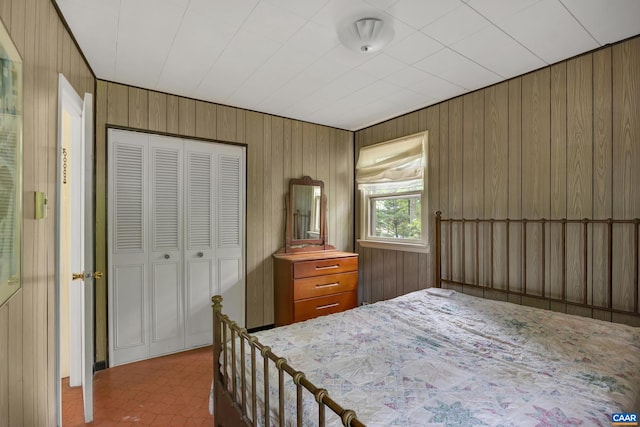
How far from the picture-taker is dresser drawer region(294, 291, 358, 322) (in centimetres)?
322

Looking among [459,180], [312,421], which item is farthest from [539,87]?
[312,421]

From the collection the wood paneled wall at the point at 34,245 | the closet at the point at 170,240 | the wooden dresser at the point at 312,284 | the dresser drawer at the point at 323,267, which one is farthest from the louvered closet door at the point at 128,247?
the dresser drawer at the point at 323,267

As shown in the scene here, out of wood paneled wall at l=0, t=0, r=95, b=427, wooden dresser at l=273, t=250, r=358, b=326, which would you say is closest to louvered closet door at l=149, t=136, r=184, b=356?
wooden dresser at l=273, t=250, r=358, b=326

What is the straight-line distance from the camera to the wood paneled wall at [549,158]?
2.03 m

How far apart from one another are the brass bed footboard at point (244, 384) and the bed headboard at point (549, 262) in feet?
6.75

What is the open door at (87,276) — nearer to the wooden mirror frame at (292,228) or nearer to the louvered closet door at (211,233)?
the louvered closet door at (211,233)

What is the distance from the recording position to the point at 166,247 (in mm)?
2945

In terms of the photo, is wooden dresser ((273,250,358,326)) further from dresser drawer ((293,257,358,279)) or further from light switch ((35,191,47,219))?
light switch ((35,191,47,219))

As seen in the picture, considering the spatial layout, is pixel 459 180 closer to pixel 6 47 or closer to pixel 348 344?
pixel 348 344

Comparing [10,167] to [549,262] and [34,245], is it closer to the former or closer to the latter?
[34,245]

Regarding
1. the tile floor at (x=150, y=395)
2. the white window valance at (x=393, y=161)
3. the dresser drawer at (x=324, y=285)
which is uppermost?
the white window valance at (x=393, y=161)

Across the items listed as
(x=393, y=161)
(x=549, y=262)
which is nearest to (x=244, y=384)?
(x=549, y=262)

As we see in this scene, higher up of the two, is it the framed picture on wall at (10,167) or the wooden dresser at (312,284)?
the framed picture on wall at (10,167)

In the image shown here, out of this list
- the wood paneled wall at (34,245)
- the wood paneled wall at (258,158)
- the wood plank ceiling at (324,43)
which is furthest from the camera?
the wood paneled wall at (258,158)
